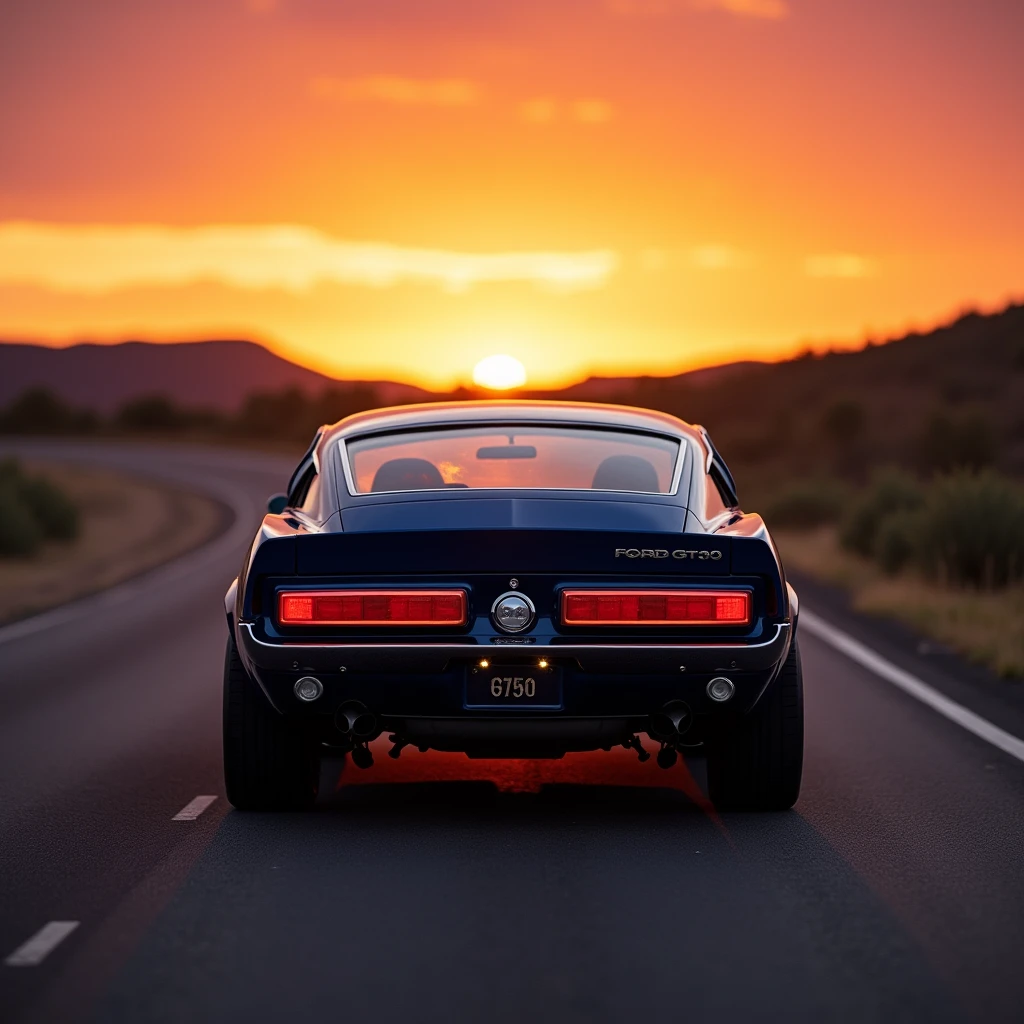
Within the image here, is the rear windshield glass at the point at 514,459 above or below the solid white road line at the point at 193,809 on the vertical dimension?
above

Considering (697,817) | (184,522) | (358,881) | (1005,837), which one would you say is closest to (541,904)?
(358,881)

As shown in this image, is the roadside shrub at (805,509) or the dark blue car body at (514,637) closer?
the dark blue car body at (514,637)

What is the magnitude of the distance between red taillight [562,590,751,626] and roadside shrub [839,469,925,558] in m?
19.3

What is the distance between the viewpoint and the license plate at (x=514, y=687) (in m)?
6.71

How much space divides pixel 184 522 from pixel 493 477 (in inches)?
1273

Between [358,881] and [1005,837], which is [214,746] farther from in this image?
[1005,837]

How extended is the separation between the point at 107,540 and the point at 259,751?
2988 centimetres

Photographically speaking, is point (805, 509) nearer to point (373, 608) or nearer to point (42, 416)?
point (373, 608)

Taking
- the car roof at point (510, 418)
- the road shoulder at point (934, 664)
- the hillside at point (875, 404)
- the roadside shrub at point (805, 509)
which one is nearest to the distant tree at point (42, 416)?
the hillside at point (875, 404)

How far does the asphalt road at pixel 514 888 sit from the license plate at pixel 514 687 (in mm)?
575

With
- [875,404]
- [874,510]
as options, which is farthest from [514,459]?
[875,404]

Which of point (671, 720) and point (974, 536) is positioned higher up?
point (671, 720)

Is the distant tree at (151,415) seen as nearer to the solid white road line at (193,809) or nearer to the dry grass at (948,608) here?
the dry grass at (948,608)

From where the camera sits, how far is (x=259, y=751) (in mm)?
7281
